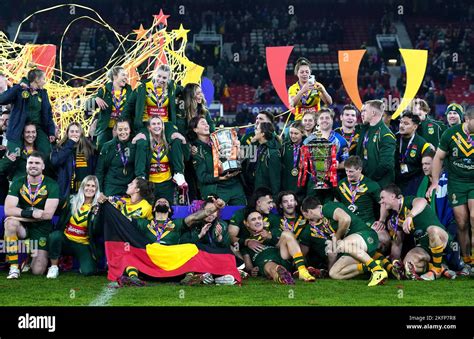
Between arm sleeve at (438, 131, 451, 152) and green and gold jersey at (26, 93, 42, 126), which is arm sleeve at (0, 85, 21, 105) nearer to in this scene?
green and gold jersey at (26, 93, 42, 126)

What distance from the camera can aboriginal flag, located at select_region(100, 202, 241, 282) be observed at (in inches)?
345

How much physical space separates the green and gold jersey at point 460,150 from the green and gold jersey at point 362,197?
730mm

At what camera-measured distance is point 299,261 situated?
885 cm

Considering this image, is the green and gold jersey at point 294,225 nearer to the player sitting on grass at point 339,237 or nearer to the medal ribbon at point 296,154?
the player sitting on grass at point 339,237

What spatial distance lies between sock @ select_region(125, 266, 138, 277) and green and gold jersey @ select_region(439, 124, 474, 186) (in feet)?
9.83

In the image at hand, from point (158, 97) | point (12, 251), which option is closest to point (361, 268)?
point (158, 97)

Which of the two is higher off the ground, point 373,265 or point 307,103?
point 307,103

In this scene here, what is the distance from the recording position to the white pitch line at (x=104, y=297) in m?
7.56

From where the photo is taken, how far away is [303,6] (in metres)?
31.4

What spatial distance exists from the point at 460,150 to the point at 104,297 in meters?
3.57

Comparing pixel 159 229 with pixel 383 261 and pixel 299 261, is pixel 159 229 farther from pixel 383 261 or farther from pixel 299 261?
pixel 383 261

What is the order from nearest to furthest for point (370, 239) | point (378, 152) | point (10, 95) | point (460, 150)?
1. point (370, 239)
2. point (460, 150)
3. point (378, 152)
4. point (10, 95)
